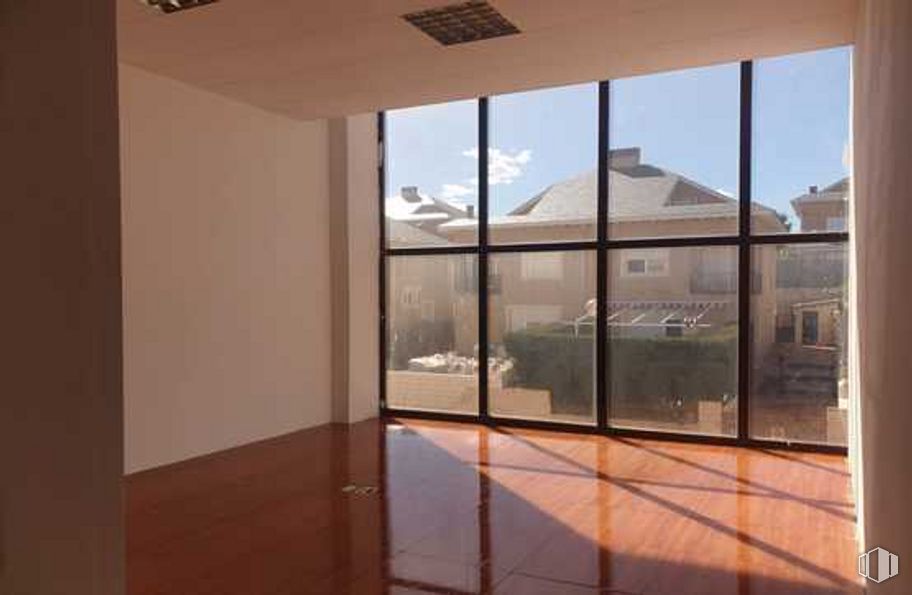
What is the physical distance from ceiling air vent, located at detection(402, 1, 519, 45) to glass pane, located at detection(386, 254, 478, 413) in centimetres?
311

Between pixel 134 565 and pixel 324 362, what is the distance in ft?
12.8

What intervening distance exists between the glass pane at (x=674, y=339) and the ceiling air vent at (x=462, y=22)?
286cm

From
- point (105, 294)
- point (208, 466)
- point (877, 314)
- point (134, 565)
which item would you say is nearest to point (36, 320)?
point (105, 294)

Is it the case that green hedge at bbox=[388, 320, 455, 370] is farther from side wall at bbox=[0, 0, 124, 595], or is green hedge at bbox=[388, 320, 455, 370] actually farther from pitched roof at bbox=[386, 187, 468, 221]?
side wall at bbox=[0, 0, 124, 595]

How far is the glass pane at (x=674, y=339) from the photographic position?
21.4 feet

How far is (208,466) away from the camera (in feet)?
18.4

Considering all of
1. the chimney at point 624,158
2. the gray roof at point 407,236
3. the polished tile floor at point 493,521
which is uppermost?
the chimney at point 624,158

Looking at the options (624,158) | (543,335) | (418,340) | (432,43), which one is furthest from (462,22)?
(418,340)

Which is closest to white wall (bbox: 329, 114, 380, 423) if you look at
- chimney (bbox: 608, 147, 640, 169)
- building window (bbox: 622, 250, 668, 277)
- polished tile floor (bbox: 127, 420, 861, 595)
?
polished tile floor (bbox: 127, 420, 861, 595)

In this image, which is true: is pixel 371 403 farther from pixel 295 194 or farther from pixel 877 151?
pixel 877 151

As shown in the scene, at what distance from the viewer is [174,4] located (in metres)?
4.32

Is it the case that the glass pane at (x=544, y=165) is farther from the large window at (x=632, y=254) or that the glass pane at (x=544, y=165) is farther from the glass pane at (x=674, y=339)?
the glass pane at (x=674, y=339)

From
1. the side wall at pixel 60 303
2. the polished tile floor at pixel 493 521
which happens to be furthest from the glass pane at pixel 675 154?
the side wall at pixel 60 303

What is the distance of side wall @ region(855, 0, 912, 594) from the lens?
1604mm
